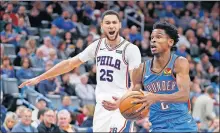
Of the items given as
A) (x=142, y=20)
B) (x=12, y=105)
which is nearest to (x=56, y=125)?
(x=12, y=105)

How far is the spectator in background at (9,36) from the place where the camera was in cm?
1711

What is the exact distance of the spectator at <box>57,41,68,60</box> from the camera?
18.0m

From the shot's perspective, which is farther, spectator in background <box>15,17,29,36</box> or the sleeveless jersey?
spectator in background <box>15,17,29,36</box>

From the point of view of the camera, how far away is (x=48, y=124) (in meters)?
12.9

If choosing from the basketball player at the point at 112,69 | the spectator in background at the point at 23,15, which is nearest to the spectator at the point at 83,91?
the spectator in background at the point at 23,15

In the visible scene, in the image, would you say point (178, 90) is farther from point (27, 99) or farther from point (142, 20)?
point (142, 20)

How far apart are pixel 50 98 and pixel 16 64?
1281 millimetres

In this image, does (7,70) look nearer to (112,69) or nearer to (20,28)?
(20,28)

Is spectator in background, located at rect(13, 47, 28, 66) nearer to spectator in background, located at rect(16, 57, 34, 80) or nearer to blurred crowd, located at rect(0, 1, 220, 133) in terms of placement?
blurred crowd, located at rect(0, 1, 220, 133)

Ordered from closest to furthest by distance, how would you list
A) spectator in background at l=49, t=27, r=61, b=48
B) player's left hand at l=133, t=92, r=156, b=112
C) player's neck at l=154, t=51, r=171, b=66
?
player's left hand at l=133, t=92, r=156, b=112 → player's neck at l=154, t=51, r=171, b=66 → spectator in background at l=49, t=27, r=61, b=48

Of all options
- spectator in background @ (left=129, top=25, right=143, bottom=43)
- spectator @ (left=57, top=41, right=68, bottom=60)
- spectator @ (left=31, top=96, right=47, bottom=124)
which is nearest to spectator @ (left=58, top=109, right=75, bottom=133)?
spectator @ (left=31, top=96, right=47, bottom=124)

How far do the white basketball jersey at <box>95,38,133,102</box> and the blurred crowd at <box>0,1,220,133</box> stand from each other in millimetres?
2281

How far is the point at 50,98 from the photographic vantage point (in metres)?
16.0

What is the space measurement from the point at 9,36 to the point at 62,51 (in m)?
1.54
